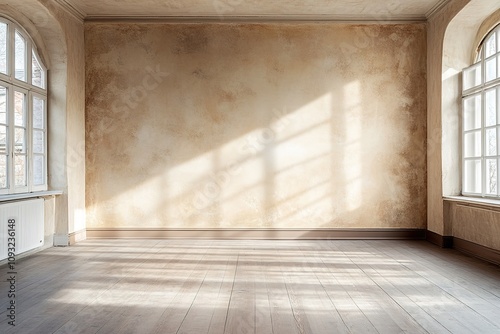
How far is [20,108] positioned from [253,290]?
4261mm

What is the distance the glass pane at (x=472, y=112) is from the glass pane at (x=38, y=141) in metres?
6.43

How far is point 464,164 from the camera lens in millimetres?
6848

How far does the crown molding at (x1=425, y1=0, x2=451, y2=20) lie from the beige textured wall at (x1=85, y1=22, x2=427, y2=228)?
295mm

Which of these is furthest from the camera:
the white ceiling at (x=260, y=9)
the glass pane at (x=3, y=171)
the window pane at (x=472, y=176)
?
the white ceiling at (x=260, y=9)

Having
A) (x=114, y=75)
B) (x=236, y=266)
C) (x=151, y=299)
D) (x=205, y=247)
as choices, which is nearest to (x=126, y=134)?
(x=114, y=75)

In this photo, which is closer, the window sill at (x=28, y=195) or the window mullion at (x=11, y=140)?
the window sill at (x=28, y=195)

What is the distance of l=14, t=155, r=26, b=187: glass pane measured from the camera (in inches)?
241

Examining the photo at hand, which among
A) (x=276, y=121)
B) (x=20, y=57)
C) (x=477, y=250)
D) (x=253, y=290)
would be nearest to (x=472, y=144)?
(x=477, y=250)

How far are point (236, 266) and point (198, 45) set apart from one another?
3.92 m

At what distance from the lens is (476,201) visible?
593 centimetres

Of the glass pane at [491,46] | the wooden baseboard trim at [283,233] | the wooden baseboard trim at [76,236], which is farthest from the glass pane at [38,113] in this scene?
the glass pane at [491,46]

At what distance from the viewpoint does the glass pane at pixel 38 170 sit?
6.64 metres

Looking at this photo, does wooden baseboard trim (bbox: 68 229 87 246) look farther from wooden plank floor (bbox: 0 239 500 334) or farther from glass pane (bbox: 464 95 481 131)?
glass pane (bbox: 464 95 481 131)

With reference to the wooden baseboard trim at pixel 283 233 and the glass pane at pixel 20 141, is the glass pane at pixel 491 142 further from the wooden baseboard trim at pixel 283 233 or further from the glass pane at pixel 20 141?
the glass pane at pixel 20 141
